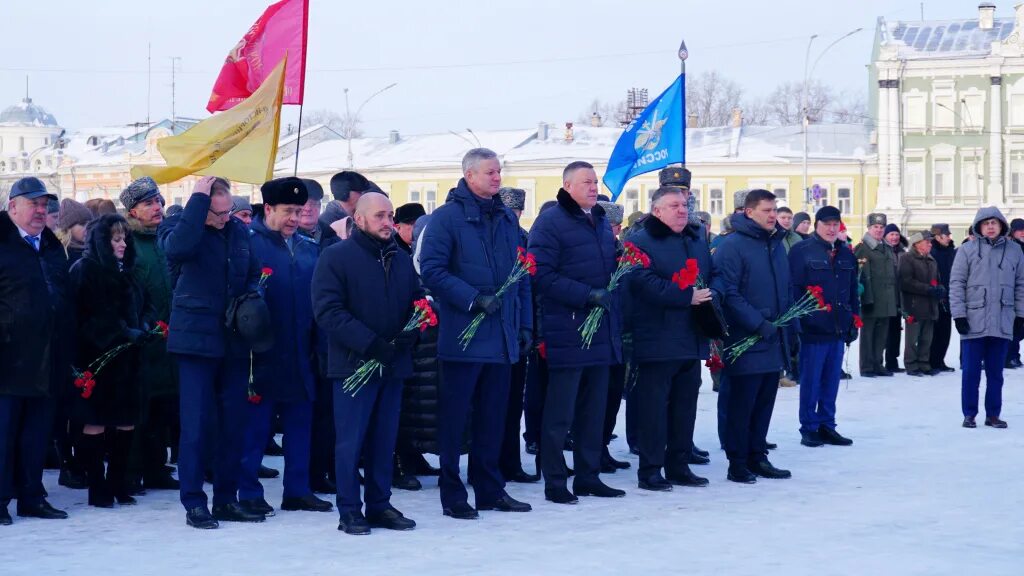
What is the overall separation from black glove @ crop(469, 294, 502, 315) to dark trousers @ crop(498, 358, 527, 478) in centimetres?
161

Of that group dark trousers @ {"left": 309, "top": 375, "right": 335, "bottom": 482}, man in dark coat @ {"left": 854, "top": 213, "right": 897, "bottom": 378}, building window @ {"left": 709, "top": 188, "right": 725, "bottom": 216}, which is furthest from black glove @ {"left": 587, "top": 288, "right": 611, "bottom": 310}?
building window @ {"left": 709, "top": 188, "right": 725, "bottom": 216}

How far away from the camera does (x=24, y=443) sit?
827 cm

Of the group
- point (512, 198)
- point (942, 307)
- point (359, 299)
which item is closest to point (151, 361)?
point (359, 299)

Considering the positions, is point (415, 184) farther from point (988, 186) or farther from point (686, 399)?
point (686, 399)

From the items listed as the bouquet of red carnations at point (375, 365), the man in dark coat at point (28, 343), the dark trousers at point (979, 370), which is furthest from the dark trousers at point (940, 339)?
the man in dark coat at point (28, 343)

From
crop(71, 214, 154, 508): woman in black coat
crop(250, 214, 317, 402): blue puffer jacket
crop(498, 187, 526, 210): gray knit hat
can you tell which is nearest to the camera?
crop(250, 214, 317, 402): blue puffer jacket

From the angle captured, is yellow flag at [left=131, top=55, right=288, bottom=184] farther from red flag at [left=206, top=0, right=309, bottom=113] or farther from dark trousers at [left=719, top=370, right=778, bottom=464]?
dark trousers at [left=719, top=370, right=778, bottom=464]

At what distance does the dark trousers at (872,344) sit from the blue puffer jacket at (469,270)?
1008 cm

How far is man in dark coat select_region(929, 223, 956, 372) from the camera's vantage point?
18405mm

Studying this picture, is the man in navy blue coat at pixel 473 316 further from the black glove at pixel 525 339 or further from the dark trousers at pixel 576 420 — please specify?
the dark trousers at pixel 576 420

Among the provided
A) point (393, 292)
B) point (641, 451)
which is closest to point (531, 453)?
point (641, 451)

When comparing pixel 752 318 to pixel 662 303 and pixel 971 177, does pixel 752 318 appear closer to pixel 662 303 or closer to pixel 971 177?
pixel 662 303

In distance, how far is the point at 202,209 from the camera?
7.74 m

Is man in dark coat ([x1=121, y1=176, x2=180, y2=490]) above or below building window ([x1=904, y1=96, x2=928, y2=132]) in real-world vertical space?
below
